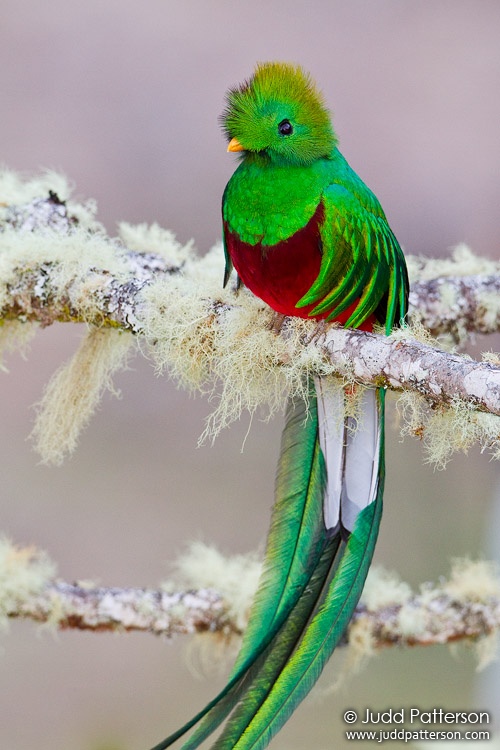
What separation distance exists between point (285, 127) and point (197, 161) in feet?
5.27

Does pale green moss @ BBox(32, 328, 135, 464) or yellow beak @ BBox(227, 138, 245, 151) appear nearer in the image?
yellow beak @ BBox(227, 138, 245, 151)

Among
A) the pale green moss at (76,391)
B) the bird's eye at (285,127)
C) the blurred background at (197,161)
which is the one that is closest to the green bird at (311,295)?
the bird's eye at (285,127)

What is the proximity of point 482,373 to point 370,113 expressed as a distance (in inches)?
77.2

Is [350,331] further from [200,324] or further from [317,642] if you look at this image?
[317,642]

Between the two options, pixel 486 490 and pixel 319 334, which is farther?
pixel 486 490

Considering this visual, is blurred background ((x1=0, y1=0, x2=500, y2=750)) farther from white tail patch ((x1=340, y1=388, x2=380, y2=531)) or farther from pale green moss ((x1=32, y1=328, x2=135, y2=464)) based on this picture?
white tail patch ((x1=340, y1=388, x2=380, y2=531))

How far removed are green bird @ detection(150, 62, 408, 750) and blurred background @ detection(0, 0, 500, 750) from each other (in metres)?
1.45

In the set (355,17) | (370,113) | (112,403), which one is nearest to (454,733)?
(112,403)

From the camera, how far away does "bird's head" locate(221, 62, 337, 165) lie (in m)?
1.11

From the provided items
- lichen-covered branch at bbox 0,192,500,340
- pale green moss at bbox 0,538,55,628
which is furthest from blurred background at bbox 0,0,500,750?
pale green moss at bbox 0,538,55,628

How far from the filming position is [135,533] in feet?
8.55

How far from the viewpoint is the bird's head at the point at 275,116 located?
1108mm

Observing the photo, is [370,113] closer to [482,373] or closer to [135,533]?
[135,533]

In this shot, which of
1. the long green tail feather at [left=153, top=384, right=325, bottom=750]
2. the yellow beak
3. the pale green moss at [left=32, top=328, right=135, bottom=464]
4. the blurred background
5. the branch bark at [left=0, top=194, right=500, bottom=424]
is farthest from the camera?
the blurred background
